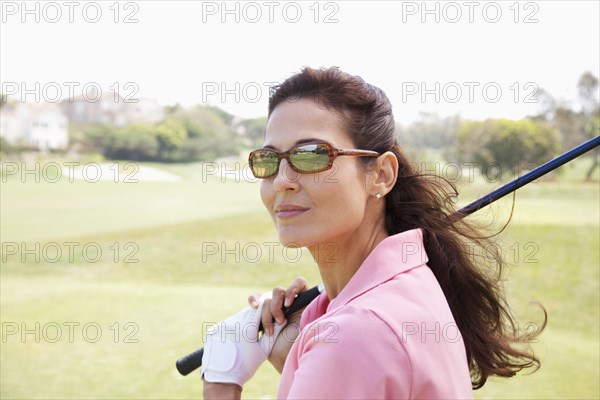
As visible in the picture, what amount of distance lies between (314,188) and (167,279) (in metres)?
5.71

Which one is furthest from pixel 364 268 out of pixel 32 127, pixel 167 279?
pixel 32 127

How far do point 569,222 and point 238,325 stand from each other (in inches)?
290

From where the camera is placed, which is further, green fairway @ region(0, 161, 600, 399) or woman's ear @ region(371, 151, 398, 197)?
green fairway @ region(0, 161, 600, 399)

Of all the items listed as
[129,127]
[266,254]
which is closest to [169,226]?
[266,254]

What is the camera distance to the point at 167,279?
666 centimetres

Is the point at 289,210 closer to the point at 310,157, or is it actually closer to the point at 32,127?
the point at 310,157

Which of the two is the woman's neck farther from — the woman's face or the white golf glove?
the white golf glove

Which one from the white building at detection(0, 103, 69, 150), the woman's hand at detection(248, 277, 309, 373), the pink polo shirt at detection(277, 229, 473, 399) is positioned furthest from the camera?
the white building at detection(0, 103, 69, 150)

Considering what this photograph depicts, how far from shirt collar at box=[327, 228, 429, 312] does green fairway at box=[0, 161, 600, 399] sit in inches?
20.1

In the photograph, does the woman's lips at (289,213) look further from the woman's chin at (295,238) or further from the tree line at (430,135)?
the tree line at (430,135)

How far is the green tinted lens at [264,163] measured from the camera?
121 cm

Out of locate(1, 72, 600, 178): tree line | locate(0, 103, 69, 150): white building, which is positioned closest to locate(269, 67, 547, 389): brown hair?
locate(1, 72, 600, 178): tree line

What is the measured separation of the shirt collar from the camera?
1.01 metres

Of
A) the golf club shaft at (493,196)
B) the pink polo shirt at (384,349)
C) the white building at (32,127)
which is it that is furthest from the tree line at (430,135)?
the pink polo shirt at (384,349)
